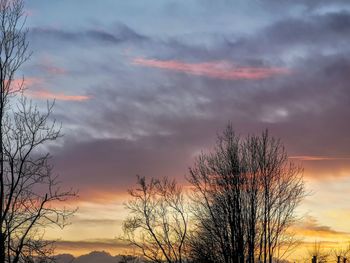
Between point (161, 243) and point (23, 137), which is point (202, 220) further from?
point (23, 137)

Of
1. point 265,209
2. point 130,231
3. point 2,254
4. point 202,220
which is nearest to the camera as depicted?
point 2,254

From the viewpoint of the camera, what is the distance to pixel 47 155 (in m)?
18.6

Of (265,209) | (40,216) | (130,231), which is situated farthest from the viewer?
(130,231)

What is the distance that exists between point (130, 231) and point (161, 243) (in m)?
2.95

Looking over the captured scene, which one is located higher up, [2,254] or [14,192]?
[14,192]

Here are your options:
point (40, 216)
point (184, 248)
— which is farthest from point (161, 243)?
point (40, 216)

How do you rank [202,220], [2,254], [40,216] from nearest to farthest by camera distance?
[2,254], [40,216], [202,220]

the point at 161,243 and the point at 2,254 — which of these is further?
the point at 161,243

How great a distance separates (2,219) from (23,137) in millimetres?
2961

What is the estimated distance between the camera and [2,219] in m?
17.7

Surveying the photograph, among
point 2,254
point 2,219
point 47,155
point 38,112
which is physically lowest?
point 2,254

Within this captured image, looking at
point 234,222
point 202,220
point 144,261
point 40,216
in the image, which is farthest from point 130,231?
point 40,216

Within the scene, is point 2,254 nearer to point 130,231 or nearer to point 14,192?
point 14,192

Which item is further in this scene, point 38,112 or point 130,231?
point 130,231
